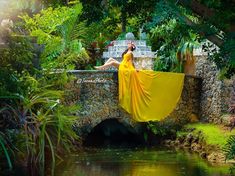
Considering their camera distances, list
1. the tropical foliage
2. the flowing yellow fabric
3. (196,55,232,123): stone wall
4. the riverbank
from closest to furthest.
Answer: the tropical foliage, the riverbank, the flowing yellow fabric, (196,55,232,123): stone wall

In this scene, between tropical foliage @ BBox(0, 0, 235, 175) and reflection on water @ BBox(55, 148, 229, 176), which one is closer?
tropical foliage @ BBox(0, 0, 235, 175)

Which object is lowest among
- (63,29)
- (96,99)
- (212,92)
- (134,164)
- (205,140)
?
(134,164)

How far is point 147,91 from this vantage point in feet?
52.0

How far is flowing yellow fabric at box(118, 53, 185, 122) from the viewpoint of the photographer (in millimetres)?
15500

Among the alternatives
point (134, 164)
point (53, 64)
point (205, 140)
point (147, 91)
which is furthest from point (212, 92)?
point (53, 64)

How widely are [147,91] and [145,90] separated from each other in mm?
72

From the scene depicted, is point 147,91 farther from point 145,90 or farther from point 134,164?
point 134,164

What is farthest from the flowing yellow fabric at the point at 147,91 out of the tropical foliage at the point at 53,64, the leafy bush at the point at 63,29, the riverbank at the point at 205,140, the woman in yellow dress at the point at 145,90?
the tropical foliage at the point at 53,64

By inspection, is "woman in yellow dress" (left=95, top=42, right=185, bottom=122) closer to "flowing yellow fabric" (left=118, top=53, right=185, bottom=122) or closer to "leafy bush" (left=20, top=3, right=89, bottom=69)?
"flowing yellow fabric" (left=118, top=53, right=185, bottom=122)

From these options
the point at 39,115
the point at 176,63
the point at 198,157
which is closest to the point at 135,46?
the point at 176,63

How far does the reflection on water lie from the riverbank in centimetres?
37

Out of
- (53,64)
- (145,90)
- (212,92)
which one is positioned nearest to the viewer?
(53,64)

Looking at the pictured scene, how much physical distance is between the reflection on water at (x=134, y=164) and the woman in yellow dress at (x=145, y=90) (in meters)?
1.45

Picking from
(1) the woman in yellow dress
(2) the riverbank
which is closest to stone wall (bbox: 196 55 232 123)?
(2) the riverbank
